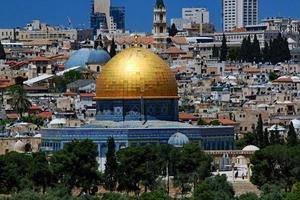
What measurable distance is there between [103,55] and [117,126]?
5262cm

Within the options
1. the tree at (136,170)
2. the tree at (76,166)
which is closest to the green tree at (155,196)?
the tree at (76,166)

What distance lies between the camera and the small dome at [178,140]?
251 feet

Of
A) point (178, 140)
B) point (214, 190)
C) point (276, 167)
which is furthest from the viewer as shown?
point (178, 140)

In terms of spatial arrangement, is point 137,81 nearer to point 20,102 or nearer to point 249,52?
point 20,102

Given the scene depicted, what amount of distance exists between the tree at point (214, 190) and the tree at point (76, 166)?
16.5 ft

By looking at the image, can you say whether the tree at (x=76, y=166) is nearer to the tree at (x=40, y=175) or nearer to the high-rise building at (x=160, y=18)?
the tree at (x=40, y=175)

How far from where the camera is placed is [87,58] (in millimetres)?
132875

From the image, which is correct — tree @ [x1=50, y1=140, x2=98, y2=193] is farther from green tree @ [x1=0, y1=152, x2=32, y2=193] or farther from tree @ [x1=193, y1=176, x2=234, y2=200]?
tree @ [x1=193, y1=176, x2=234, y2=200]

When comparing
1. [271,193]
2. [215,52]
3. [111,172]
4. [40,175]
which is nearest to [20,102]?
[111,172]

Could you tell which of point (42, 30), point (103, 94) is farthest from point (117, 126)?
point (42, 30)

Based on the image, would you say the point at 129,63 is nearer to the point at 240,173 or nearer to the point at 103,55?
the point at 240,173

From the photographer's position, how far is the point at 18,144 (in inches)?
3253

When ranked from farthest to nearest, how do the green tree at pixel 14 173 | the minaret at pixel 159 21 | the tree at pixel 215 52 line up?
1. the tree at pixel 215 52
2. the minaret at pixel 159 21
3. the green tree at pixel 14 173

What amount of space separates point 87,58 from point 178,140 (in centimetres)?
5655
